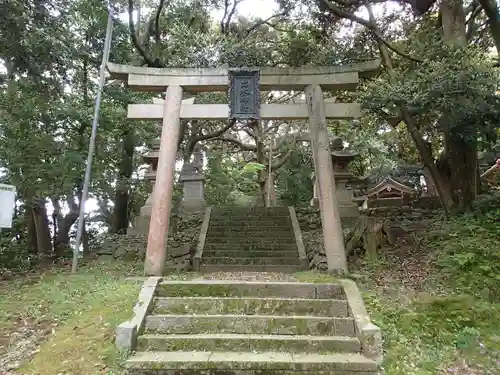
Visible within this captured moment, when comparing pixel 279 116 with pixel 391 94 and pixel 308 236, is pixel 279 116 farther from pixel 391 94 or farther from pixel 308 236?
pixel 308 236

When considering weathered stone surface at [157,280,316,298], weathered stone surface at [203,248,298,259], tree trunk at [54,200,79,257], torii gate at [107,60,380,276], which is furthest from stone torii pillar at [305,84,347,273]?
tree trunk at [54,200,79,257]

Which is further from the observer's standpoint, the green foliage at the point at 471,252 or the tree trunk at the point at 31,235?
the tree trunk at the point at 31,235

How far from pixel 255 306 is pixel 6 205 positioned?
328cm

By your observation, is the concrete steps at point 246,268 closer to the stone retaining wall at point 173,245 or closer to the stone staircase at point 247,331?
the stone retaining wall at point 173,245

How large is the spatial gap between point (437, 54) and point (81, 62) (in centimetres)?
803

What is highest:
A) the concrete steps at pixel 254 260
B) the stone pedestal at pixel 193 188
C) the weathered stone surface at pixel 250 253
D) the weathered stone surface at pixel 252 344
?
the stone pedestal at pixel 193 188

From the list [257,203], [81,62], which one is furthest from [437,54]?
[257,203]

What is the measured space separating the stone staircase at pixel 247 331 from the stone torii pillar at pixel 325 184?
107 centimetres

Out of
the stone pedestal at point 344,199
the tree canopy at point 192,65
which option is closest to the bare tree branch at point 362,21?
the tree canopy at point 192,65

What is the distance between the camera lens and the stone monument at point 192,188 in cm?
1288

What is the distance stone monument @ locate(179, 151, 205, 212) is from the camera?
1288 centimetres

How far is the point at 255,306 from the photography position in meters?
5.25

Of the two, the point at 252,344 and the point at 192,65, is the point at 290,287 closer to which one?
the point at 252,344

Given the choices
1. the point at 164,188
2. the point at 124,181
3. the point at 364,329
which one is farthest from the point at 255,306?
the point at 124,181
